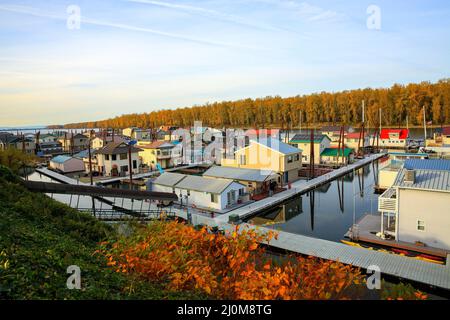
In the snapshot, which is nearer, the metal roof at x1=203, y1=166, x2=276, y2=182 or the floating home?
the floating home

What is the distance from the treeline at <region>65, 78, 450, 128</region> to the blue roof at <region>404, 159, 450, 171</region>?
3286 centimetres

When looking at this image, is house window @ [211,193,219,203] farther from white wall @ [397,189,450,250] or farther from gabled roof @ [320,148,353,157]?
gabled roof @ [320,148,353,157]

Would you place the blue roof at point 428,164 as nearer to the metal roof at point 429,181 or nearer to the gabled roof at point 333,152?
the metal roof at point 429,181

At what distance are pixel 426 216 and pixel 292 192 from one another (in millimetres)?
10929

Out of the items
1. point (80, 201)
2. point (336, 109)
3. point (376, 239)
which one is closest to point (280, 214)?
point (376, 239)

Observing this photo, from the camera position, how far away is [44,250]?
6.56m

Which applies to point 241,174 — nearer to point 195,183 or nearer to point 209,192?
point 195,183

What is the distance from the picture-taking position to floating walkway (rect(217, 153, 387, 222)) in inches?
725

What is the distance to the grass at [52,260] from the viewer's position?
4.86 m

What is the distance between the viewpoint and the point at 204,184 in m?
20.6

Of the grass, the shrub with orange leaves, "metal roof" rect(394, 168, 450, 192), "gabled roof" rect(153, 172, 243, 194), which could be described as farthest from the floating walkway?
the shrub with orange leaves

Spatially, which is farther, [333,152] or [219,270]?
[333,152]

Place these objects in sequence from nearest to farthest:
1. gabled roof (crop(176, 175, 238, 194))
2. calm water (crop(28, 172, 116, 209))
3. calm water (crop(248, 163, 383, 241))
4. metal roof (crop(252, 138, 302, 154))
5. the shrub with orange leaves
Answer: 1. the shrub with orange leaves
2. calm water (crop(248, 163, 383, 241))
3. gabled roof (crop(176, 175, 238, 194))
4. calm water (crop(28, 172, 116, 209))
5. metal roof (crop(252, 138, 302, 154))
